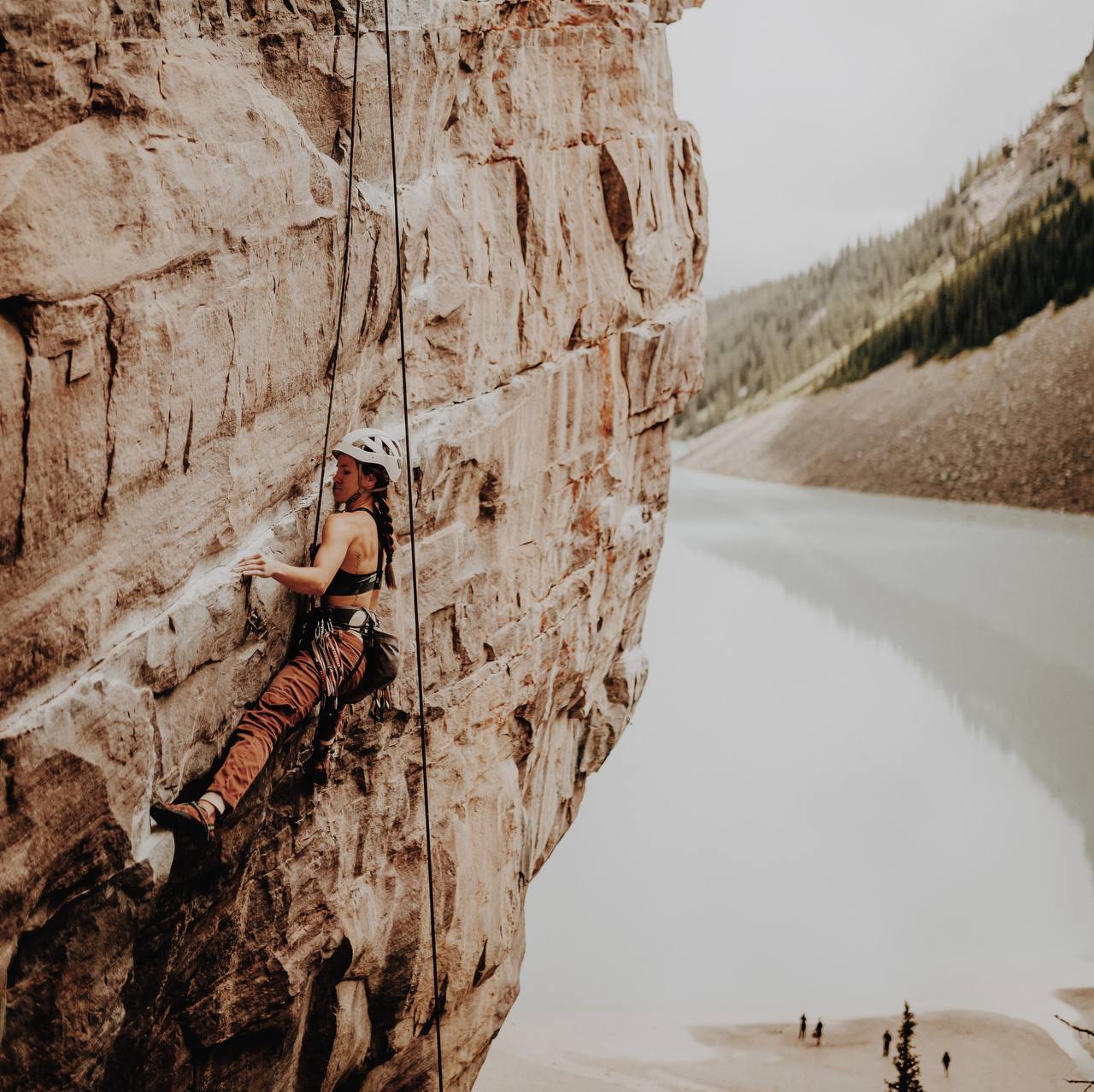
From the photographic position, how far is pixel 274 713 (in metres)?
6.07

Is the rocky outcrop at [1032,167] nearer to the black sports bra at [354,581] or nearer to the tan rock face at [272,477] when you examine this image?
the tan rock face at [272,477]

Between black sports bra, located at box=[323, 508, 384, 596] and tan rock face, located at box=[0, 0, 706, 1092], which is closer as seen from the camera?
tan rock face, located at box=[0, 0, 706, 1092]

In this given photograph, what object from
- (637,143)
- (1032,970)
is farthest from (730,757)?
(637,143)

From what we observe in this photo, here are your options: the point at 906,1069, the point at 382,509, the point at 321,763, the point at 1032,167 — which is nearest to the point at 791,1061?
the point at 906,1069

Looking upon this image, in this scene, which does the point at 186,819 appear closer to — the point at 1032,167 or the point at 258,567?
the point at 258,567

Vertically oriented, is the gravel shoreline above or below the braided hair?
below

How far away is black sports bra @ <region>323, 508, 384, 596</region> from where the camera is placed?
6.34 m

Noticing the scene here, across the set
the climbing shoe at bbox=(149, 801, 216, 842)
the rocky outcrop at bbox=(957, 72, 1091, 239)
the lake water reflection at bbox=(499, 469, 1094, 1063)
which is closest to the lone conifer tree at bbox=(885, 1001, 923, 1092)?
the lake water reflection at bbox=(499, 469, 1094, 1063)

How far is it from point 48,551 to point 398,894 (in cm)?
407

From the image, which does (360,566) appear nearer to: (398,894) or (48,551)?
(48,551)

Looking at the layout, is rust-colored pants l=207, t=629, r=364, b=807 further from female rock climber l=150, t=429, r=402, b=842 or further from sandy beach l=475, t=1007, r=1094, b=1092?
sandy beach l=475, t=1007, r=1094, b=1092

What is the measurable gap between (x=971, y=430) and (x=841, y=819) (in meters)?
46.6

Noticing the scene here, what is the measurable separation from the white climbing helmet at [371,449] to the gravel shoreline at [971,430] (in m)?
54.1

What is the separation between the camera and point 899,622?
3569cm
